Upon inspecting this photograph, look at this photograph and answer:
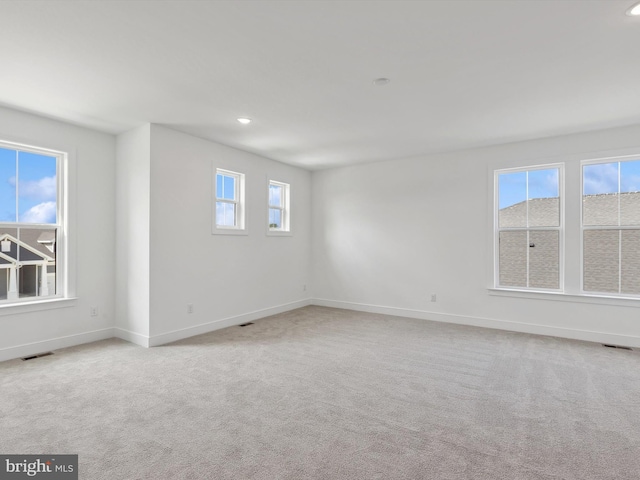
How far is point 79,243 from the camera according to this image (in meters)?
4.20

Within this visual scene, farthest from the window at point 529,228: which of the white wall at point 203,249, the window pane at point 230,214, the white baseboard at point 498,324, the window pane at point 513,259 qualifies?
the window pane at point 230,214

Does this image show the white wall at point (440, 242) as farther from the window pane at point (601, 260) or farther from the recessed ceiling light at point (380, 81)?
the recessed ceiling light at point (380, 81)

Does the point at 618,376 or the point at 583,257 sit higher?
the point at 583,257

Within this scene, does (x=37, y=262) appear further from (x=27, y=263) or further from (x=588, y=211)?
(x=588, y=211)

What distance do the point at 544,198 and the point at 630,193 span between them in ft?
2.94

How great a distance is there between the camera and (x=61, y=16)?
213cm

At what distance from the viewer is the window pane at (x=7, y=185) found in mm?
3709

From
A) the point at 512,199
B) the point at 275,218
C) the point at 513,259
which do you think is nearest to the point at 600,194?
the point at 512,199

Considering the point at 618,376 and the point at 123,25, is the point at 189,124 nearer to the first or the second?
the point at 123,25

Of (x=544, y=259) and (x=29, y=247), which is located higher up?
(x=29, y=247)

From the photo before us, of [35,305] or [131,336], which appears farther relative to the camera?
[131,336]

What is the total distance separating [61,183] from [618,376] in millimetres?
6217

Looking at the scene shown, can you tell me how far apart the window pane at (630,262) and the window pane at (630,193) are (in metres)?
0.17

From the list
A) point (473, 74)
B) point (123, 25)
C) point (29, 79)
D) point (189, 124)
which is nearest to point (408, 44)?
point (473, 74)
